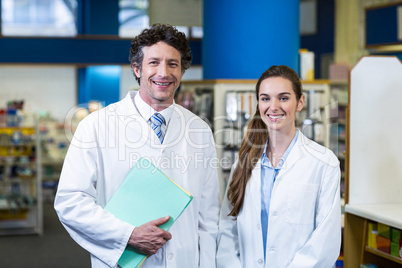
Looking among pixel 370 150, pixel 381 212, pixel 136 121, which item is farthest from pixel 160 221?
pixel 370 150

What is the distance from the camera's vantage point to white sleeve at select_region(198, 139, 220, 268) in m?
2.19

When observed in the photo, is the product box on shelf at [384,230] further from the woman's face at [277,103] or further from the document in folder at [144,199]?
the document in folder at [144,199]

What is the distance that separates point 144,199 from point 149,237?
16 centimetres

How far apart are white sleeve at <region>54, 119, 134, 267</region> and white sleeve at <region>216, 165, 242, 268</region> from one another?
52cm

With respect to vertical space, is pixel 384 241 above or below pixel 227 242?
below

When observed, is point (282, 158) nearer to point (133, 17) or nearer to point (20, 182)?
point (20, 182)

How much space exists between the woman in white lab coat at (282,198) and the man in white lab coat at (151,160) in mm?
129

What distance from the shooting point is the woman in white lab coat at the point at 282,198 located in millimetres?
2123

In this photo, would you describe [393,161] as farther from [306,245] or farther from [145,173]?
[145,173]

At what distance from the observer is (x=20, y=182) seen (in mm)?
7109

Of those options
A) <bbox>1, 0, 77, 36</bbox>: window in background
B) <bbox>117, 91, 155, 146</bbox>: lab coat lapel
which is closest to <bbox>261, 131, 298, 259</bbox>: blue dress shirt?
<bbox>117, 91, 155, 146</bbox>: lab coat lapel

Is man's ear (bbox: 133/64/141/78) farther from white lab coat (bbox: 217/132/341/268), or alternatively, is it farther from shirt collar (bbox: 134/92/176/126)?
white lab coat (bbox: 217/132/341/268)

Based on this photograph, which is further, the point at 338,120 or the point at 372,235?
the point at 338,120

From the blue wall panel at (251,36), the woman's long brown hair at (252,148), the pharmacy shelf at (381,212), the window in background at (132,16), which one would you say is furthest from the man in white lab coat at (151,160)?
the window in background at (132,16)
